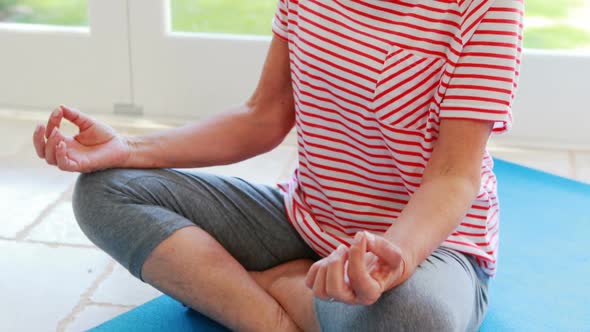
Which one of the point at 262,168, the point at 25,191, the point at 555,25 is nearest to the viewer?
the point at 25,191

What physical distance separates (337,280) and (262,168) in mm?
1046

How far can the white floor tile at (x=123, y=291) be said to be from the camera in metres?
1.38

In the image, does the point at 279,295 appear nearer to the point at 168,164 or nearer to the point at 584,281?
the point at 168,164

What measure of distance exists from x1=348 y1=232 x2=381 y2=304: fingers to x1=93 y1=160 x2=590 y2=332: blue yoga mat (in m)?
0.43

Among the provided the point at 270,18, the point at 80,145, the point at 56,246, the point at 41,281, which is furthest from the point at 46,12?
the point at 80,145

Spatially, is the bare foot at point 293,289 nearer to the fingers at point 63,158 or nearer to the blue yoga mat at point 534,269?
the blue yoga mat at point 534,269

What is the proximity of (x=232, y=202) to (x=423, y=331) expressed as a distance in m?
0.38

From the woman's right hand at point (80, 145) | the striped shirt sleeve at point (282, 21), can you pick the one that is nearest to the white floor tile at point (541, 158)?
the striped shirt sleeve at point (282, 21)

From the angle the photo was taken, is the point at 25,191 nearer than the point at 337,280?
No

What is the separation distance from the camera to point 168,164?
1270 mm

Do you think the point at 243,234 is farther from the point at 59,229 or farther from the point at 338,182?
the point at 59,229

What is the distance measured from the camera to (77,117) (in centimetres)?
118

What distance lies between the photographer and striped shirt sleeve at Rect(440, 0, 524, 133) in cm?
97

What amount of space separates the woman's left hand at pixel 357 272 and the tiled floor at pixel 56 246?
54cm
